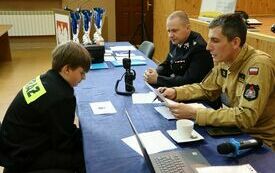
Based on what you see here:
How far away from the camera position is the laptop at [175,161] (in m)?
1.14

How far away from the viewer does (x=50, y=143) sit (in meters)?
1.62

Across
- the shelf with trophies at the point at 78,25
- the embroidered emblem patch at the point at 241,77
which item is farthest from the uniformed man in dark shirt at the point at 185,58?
the shelf with trophies at the point at 78,25

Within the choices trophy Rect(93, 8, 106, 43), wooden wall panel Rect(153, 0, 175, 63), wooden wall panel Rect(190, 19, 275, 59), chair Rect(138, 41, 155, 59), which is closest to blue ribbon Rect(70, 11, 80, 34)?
trophy Rect(93, 8, 106, 43)

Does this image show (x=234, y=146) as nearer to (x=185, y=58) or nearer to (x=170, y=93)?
(x=170, y=93)

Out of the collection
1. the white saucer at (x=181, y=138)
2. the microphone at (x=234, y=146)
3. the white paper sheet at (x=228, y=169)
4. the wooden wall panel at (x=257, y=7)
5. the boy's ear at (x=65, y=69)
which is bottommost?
the white paper sheet at (x=228, y=169)

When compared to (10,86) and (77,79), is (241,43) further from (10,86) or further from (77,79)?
(10,86)

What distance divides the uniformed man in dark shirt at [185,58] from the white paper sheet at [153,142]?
91 centimetres

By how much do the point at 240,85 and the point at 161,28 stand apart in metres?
3.71

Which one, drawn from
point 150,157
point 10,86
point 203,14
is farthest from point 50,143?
point 10,86

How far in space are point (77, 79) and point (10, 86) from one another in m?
3.13

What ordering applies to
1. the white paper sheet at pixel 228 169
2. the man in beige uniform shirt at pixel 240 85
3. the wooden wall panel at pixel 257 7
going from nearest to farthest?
1. the white paper sheet at pixel 228 169
2. the man in beige uniform shirt at pixel 240 85
3. the wooden wall panel at pixel 257 7

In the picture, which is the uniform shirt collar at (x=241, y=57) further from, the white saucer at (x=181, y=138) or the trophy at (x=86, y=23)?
the trophy at (x=86, y=23)

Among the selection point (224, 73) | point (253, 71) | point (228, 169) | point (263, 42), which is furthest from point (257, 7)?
point (228, 169)

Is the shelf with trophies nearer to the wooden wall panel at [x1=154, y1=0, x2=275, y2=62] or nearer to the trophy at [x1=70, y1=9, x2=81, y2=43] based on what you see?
the trophy at [x1=70, y1=9, x2=81, y2=43]
